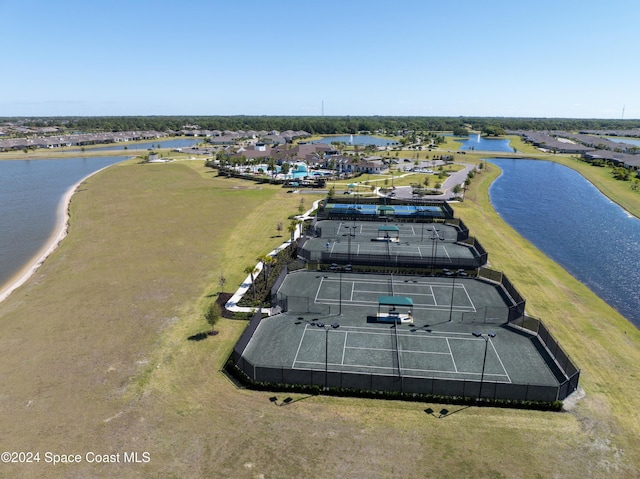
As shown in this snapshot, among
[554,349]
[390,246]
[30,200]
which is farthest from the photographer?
[30,200]

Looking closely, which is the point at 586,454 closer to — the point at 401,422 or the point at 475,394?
the point at 475,394

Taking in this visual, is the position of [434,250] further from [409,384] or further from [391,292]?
[409,384]

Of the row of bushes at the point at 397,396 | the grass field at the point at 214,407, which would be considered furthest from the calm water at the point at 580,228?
the row of bushes at the point at 397,396

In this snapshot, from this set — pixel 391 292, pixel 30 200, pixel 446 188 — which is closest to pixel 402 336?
pixel 391 292

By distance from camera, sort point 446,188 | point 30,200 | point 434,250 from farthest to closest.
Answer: point 446,188, point 30,200, point 434,250

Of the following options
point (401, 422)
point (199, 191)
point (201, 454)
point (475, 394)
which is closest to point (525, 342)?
point (475, 394)

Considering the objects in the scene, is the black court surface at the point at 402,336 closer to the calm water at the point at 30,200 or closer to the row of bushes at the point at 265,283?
the row of bushes at the point at 265,283

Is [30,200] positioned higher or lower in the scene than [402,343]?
higher
